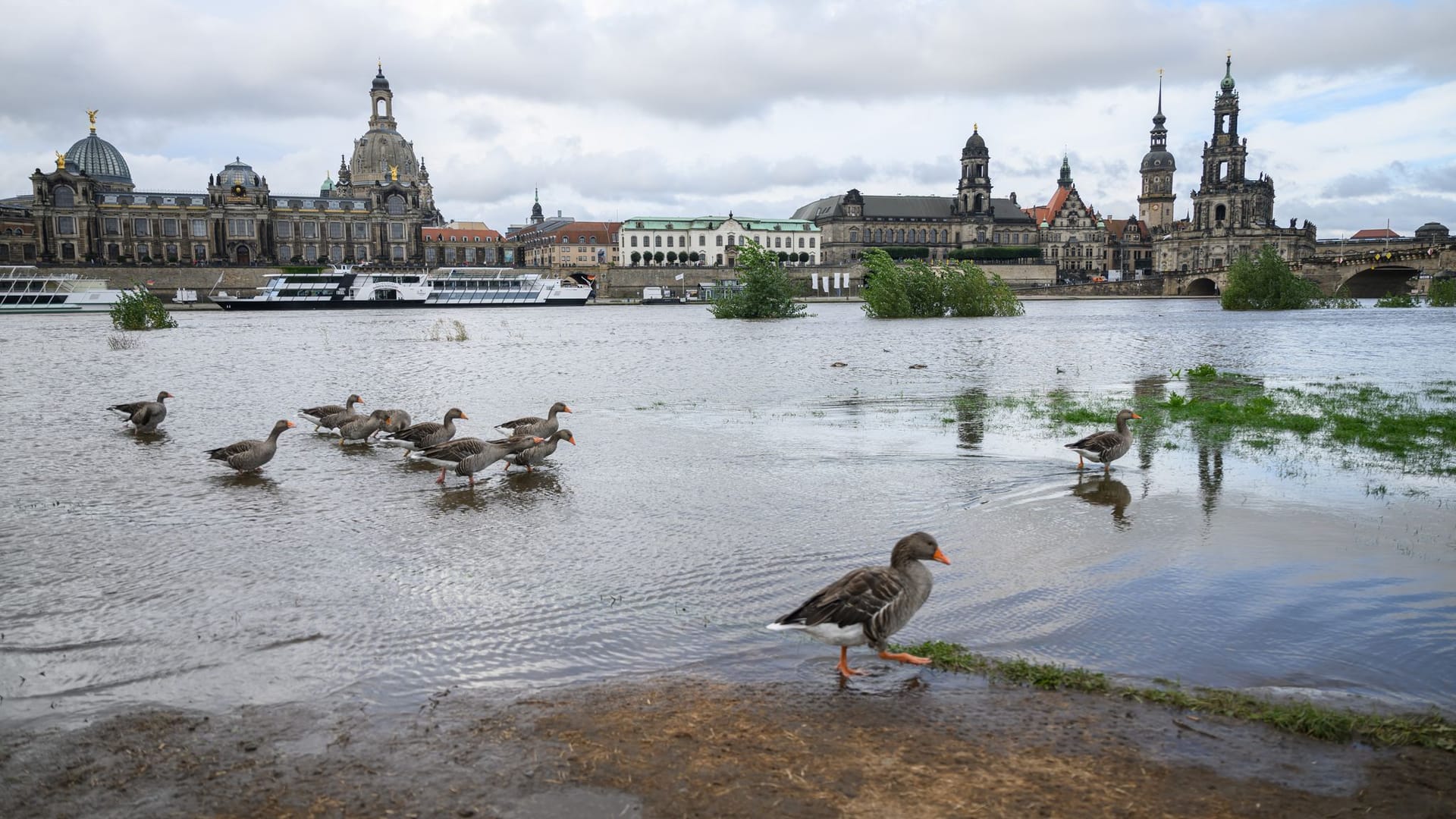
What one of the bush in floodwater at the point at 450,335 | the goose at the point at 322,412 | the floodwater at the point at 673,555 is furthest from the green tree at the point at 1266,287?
the goose at the point at 322,412

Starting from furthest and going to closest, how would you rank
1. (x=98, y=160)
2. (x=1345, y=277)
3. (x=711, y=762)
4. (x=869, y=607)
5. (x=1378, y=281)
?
(x=98, y=160), (x=1378, y=281), (x=1345, y=277), (x=869, y=607), (x=711, y=762)

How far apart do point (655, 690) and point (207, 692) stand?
93.4 inches

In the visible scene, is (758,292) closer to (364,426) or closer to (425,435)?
(364,426)

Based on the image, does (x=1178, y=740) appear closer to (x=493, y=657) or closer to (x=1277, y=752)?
(x=1277, y=752)

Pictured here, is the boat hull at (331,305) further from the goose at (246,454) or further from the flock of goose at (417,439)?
the goose at (246,454)

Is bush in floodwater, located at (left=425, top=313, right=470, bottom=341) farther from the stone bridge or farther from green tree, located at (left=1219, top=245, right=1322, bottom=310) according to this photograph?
the stone bridge

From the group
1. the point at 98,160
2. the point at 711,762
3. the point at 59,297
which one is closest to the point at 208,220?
the point at 98,160

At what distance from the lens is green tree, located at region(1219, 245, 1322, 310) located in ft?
208

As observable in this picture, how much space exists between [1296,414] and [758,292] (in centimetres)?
4590

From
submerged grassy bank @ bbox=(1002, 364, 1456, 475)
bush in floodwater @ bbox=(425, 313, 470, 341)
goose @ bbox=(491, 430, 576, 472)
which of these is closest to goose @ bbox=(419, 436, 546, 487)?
goose @ bbox=(491, 430, 576, 472)

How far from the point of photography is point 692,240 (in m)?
154

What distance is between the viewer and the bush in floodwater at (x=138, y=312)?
4203cm

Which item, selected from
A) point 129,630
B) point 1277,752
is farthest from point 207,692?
point 1277,752

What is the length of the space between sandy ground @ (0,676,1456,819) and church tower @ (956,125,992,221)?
167109mm
